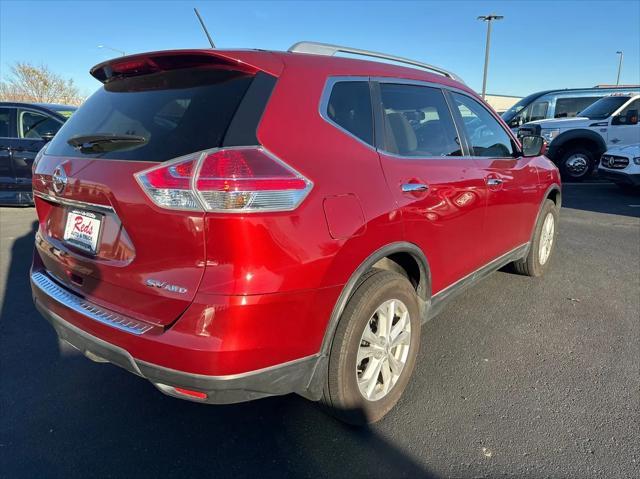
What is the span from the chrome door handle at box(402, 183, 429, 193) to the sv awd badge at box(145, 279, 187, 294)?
1.23 m

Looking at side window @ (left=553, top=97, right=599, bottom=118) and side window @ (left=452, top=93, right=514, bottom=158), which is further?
side window @ (left=553, top=97, right=599, bottom=118)

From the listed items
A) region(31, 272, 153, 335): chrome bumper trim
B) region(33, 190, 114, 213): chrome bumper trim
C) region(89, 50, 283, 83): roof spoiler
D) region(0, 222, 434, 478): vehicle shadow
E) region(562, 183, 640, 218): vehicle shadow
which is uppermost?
region(89, 50, 283, 83): roof spoiler

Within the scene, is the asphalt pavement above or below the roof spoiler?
below

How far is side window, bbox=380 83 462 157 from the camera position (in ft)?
8.29

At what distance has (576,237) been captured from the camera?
20.5 ft

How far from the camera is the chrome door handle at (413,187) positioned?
7.82 feet

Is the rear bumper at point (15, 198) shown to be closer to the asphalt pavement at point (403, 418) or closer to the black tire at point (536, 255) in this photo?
the asphalt pavement at point (403, 418)

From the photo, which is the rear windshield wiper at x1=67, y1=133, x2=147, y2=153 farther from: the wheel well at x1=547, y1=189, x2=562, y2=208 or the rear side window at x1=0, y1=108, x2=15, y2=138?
the rear side window at x1=0, y1=108, x2=15, y2=138

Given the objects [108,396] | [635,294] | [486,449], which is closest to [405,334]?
[486,449]

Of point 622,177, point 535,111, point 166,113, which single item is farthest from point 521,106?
point 166,113

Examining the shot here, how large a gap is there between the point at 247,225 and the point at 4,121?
7.42 metres

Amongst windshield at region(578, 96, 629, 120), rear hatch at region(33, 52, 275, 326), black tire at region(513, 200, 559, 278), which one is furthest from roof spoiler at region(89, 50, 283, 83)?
windshield at region(578, 96, 629, 120)

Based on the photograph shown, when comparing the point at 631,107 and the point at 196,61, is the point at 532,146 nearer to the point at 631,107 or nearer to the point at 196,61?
the point at 196,61

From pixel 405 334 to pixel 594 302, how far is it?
2.45m
